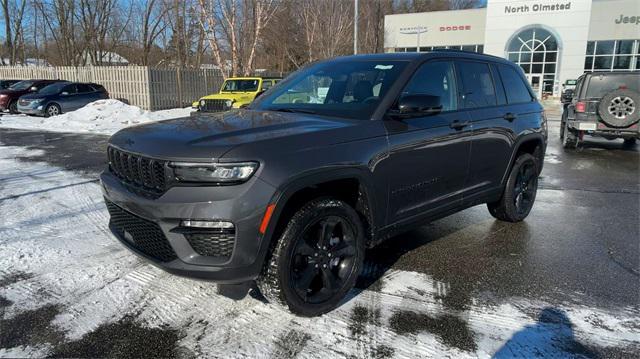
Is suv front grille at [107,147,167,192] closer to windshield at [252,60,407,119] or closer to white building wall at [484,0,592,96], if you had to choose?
windshield at [252,60,407,119]

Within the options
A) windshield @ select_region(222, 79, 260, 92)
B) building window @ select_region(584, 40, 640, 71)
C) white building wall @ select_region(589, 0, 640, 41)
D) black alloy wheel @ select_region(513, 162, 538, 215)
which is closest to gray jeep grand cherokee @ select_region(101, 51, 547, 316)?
black alloy wheel @ select_region(513, 162, 538, 215)

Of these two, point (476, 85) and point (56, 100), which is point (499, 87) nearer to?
point (476, 85)

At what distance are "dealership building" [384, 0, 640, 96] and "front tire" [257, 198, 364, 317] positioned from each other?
1601 inches

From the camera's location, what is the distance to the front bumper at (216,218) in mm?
2650

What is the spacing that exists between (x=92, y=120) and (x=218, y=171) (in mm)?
16095

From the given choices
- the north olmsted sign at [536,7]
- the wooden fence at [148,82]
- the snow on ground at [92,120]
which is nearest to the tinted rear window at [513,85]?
the snow on ground at [92,120]

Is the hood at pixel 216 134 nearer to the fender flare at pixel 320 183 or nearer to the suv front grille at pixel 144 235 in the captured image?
the fender flare at pixel 320 183

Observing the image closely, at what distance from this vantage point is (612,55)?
40.0 metres

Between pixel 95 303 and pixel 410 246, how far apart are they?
9.62 feet

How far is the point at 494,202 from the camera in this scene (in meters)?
5.30

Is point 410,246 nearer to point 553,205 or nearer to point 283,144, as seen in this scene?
point 283,144

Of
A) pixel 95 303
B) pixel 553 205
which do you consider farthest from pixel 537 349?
pixel 553 205

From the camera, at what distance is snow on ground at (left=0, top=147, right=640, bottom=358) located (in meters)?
2.86

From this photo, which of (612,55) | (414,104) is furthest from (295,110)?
(612,55)
